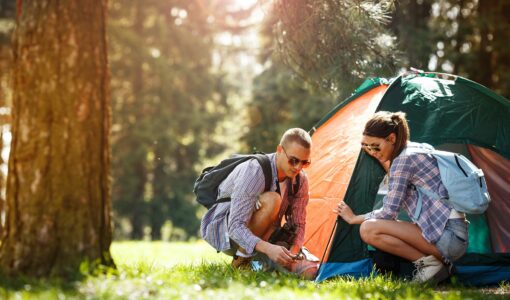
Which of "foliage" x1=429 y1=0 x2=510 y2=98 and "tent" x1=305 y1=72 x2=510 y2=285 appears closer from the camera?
"tent" x1=305 y1=72 x2=510 y2=285

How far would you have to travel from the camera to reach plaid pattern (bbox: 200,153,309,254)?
4.33 m

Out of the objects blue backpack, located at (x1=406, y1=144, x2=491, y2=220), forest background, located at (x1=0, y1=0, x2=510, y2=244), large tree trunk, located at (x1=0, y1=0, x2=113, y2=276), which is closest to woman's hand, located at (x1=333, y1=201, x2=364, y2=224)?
blue backpack, located at (x1=406, y1=144, x2=491, y2=220)

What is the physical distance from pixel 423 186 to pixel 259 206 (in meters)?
1.26

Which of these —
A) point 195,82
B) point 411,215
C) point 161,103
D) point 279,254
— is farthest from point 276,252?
point 195,82

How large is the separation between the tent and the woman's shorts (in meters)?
0.48

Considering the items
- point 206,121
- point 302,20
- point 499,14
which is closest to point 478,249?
point 302,20

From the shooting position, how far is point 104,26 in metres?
3.70

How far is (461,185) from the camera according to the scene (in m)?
4.30

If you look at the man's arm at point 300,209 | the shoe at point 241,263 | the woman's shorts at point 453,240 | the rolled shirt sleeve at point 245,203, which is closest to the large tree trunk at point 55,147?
the rolled shirt sleeve at point 245,203

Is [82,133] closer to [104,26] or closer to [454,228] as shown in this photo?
[104,26]

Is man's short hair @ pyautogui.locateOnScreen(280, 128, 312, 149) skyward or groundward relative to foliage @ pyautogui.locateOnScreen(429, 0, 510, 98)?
groundward

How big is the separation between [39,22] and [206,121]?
1608 cm

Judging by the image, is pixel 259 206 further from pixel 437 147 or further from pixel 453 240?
pixel 437 147

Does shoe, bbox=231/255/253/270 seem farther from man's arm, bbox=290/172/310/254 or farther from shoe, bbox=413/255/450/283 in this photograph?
shoe, bbox=413/255/450/283
